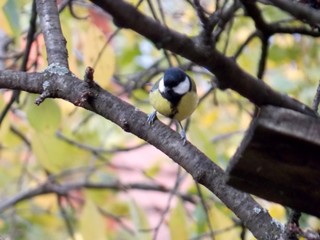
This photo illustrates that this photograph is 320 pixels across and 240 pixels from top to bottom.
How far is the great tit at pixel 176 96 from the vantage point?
119cm

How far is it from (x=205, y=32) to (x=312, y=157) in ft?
0.52

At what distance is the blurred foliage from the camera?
1.35 meters

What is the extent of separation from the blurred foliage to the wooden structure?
48cm

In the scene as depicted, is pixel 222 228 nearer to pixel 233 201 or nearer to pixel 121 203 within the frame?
pixel 233 201

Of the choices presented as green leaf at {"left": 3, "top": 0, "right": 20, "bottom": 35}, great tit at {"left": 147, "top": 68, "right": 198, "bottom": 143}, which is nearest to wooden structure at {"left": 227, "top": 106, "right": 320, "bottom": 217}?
great tit at {"left": 147, "top": 68, "right": 198, "bottom": 143}

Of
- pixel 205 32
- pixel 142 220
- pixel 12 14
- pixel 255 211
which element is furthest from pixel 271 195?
pixel 142 220

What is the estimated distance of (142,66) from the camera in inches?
98.9

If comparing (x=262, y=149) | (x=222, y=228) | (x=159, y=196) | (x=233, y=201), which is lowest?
(x=159, y=196)

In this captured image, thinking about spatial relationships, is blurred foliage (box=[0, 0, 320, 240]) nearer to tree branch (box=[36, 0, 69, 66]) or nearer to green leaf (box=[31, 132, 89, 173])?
green leaf (box=[31, 132, 89, 173])

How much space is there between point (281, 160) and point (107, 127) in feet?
3.81

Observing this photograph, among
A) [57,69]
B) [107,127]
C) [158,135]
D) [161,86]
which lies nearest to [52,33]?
[57,69]

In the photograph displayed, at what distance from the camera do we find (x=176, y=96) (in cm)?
121

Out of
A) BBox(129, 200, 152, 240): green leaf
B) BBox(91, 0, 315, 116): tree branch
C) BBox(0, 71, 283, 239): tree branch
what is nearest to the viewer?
BBox(91, 0, 315, 116): tree branch

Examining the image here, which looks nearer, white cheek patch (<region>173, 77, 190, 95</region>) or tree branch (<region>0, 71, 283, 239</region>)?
tree branch (<region>0, 71, 283, 239</region>)
